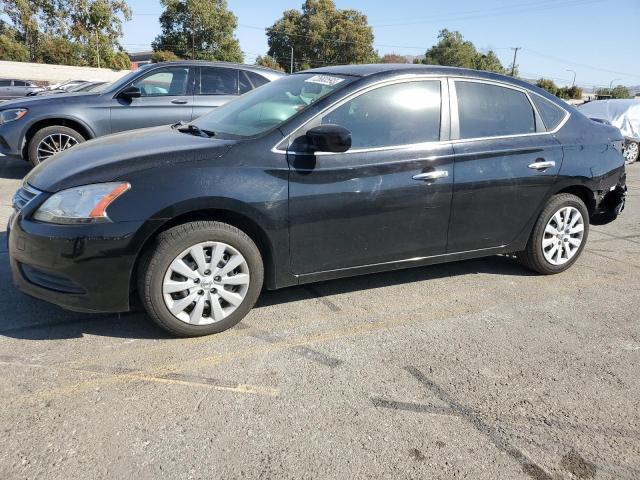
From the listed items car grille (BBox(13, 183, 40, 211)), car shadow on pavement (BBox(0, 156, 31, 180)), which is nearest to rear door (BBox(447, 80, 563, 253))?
car grille (BBox(13, 183, 40, 211))

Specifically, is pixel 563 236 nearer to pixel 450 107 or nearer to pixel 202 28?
pixel 450 107

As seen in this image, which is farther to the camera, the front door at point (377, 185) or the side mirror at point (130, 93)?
the side mirror at point (130, 93)

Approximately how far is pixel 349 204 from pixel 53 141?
5.65m

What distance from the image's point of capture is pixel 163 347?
127 inches

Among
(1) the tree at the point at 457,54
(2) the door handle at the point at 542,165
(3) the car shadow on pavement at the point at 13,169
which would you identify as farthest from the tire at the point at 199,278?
(1) the tree at the point at 457,54

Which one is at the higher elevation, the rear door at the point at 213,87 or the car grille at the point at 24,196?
the rear door at the point at 213,87

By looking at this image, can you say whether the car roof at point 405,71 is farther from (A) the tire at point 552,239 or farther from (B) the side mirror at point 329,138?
(A) the tire at point 552,239

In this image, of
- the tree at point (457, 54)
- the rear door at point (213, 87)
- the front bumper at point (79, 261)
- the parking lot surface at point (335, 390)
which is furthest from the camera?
the tree at point (457, 54)

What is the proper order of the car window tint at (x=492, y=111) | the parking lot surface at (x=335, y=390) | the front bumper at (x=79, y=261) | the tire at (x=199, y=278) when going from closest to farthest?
the parking lot surface at (x=335, y=390), the front bumper at (x=79, y=261), the tire at (x=199, y=278), the car window tint at (x=492, y=111)

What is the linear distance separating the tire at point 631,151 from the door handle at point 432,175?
468 inches

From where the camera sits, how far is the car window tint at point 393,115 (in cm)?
365

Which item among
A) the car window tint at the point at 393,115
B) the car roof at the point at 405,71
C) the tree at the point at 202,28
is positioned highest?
the tree at the point at 202,28

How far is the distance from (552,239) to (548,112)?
3.53ft

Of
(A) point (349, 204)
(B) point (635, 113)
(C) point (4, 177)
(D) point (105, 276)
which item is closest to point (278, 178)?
(A) point (349, 204)
